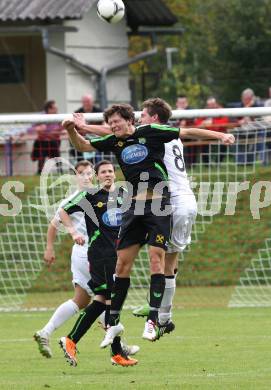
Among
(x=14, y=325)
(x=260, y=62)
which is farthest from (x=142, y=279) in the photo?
(x=260, y=62)

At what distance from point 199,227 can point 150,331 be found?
10632mm

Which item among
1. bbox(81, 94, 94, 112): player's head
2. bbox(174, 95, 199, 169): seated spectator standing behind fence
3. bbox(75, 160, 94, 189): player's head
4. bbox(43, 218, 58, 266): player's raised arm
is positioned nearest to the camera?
bbox(75, 160, 94, 189): player's head

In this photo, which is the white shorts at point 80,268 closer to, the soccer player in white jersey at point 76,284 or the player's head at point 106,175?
the soccer player in white jersey at point 76,284

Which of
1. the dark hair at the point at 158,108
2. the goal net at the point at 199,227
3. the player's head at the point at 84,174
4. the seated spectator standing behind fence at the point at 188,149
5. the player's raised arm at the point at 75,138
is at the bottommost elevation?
the goal net at the point at 199,227

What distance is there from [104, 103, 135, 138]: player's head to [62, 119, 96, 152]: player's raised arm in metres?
0.31

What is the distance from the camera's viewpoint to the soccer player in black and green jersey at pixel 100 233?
39.8ft

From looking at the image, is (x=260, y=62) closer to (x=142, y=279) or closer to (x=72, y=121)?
(x=142, y=279)

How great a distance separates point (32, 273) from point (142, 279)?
1988 millimetres

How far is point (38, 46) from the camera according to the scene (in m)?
27.7

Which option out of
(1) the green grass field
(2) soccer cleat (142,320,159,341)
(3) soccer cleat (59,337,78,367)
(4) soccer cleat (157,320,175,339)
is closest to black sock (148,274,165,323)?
(2) soccer cleat (142,320,159,341)

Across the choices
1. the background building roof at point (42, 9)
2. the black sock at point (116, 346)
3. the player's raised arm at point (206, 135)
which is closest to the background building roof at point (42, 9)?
the background building roof at point (42, 9)

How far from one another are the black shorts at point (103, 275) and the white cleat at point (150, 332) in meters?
1.04

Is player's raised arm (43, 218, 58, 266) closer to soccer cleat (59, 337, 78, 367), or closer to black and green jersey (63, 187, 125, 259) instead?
black and green jersey (63, 187, 125, 259)

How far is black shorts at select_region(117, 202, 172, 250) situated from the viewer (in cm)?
1148
